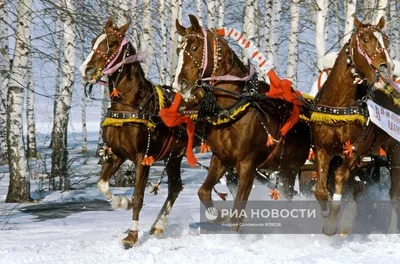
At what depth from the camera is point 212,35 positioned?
20.5ft

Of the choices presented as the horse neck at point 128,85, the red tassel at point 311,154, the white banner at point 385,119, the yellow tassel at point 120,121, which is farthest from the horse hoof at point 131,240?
the white banner at point 385,119

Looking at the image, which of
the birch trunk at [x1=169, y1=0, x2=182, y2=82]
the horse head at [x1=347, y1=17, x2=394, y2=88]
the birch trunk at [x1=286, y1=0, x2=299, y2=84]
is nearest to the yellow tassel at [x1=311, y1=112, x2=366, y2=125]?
the horse head at [x1=347, y1=17, x2=394, y2=88]

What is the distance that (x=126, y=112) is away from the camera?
6.64m

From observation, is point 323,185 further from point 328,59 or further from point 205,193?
point 328,59

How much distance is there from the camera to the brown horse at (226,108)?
6082 mm

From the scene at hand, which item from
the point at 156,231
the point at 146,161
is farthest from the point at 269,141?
the point at 156,231

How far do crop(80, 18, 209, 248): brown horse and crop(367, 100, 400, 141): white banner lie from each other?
2360 mm

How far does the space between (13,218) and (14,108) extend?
242cm

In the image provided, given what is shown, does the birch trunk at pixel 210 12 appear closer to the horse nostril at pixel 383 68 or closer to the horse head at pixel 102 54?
the horse head at pixel 102 54

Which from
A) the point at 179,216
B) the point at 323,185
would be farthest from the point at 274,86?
the point at 179,216

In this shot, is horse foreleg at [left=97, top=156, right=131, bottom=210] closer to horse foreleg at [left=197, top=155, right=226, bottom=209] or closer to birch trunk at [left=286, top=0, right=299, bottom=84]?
horse foreleg at [left=197, top=155, right=226, bottom=209]

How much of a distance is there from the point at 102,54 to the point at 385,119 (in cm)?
313

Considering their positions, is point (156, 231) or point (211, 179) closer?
point (211, 179)

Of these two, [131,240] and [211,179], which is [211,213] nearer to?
[211,179]
